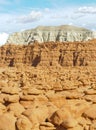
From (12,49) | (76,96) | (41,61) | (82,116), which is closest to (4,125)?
(82,116)

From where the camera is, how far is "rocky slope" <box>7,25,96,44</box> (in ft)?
421

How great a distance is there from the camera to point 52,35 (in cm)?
13262

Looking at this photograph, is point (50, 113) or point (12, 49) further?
point (12, 49)

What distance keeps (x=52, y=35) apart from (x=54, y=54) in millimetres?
58236

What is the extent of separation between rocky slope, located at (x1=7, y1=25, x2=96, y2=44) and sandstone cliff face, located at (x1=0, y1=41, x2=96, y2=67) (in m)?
45.4

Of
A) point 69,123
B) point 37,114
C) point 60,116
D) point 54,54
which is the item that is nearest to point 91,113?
point 60,116

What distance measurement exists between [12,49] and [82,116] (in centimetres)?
7471

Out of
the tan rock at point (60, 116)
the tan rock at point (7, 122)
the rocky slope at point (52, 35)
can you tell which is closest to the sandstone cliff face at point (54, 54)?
the rocky slope at point (52, 35)

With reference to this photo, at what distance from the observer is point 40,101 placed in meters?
11.4

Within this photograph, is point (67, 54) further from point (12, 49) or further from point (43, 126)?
point (43, 126)

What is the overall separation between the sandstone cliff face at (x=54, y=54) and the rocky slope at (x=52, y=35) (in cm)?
4540

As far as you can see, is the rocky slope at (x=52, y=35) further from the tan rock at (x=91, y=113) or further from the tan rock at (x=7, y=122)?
the tan rock at (x=7, y=122)

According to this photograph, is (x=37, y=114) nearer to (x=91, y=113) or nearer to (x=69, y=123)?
(x=69, y=123)

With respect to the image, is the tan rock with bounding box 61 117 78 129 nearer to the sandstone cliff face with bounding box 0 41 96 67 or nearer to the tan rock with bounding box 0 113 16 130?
the tan rock with bounding box 0 113 16 130
